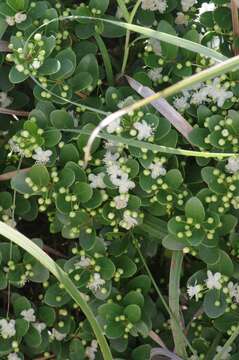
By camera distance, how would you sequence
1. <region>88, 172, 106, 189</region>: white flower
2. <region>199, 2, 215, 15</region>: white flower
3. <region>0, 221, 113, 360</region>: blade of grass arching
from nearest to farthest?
<region>0, 221, 113, 360</region>: blade of grass arching → <region>88, 172, 106, 189</region>: white flower → <region>199, 2, 215, 15</region>: white flower

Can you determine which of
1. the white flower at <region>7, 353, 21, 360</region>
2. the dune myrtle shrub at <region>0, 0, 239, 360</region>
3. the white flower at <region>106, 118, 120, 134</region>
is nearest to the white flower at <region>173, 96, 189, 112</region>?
the dune myrtle shrub at <region>0, 0, 239, 360</region>

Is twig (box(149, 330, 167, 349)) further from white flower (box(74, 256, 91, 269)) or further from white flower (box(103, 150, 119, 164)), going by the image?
white flower (box(103, 150, 119, 164))

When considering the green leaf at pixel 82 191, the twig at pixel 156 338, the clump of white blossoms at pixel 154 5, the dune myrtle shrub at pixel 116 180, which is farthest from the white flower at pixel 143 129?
the twig at pixel 156 338

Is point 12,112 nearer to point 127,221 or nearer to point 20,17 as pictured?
point 20,17

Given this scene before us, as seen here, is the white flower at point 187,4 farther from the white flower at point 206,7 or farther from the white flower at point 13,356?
the white flower at point 13,356

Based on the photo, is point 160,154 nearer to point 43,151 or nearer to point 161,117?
point 161,117

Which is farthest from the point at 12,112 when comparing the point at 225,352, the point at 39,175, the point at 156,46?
the point at 225,352
